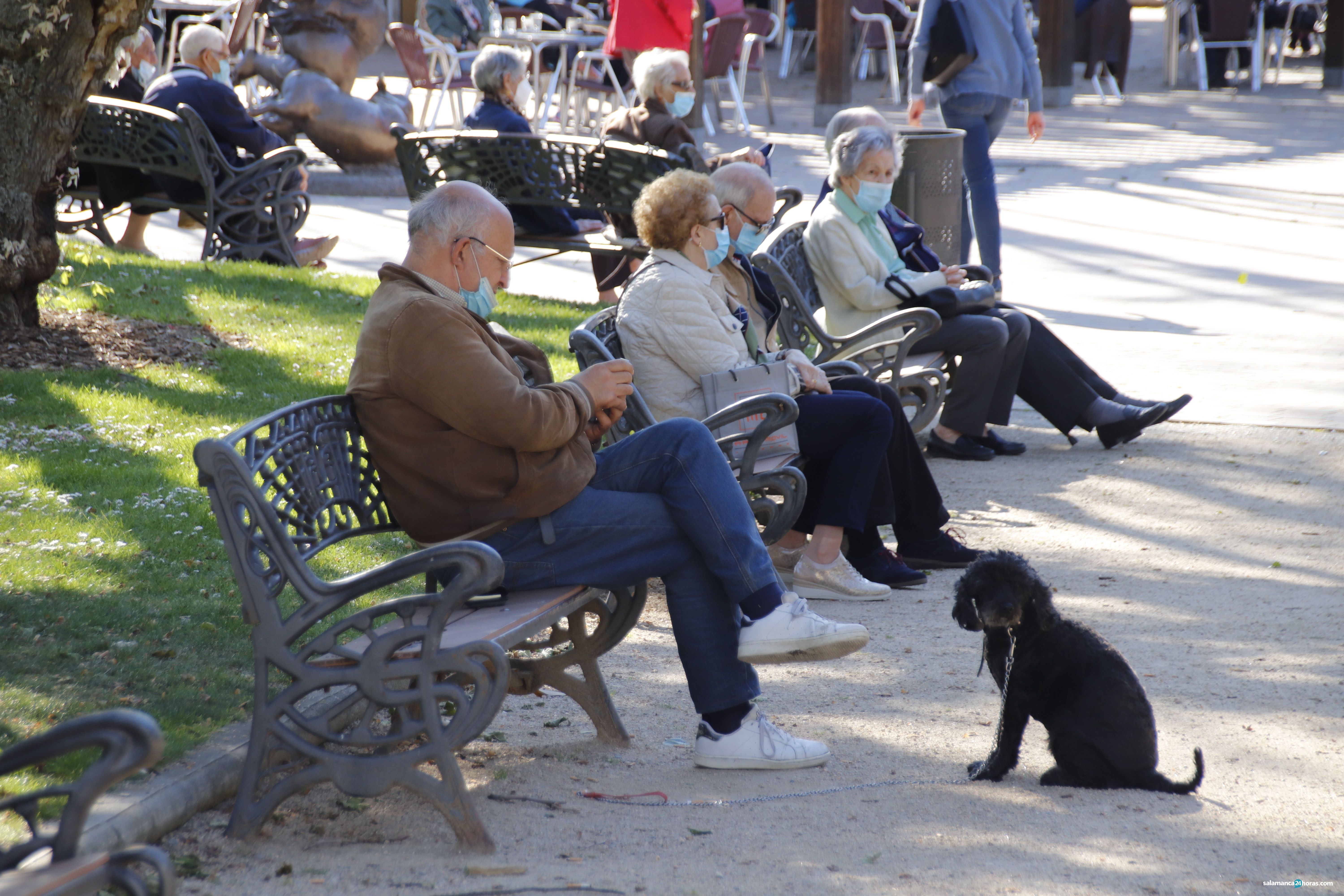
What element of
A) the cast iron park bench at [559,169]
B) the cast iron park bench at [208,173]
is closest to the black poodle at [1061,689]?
the cast iron park bench at [559,169]

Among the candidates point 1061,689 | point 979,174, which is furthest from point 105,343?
point 979,174

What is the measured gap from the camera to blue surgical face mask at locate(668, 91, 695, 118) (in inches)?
331

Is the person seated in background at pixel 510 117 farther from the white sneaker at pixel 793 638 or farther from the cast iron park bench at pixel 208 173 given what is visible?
the white sneaker at pixel 793 638

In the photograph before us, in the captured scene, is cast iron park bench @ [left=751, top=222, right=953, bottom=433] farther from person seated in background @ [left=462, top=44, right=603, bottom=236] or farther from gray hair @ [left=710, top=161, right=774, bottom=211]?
person seated in background @ [left=462, top=44, right=603, bottom=236]

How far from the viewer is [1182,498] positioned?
18.4 ft

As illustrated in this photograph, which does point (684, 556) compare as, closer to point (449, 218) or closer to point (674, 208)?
point (449, 218)

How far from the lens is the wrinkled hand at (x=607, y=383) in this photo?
342 cm

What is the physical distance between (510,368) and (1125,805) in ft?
5.75

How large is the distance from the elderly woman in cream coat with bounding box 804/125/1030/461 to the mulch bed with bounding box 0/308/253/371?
9.61ft

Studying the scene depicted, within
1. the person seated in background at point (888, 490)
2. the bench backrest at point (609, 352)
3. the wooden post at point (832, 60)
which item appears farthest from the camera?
the wooden post at point (832, 60)

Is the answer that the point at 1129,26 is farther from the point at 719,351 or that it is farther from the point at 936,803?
the point at 936,803

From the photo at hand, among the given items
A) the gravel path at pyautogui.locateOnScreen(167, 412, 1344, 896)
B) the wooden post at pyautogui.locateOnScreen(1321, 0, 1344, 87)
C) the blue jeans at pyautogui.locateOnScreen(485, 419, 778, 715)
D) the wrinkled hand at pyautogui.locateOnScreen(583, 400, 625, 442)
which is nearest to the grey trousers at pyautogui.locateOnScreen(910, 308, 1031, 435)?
the gravel path at pyautogui.locateOnScreen(167, 412, 1344, 896)

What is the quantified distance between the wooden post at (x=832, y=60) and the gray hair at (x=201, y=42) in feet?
30.5

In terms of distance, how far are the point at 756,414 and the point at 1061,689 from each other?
146cm
